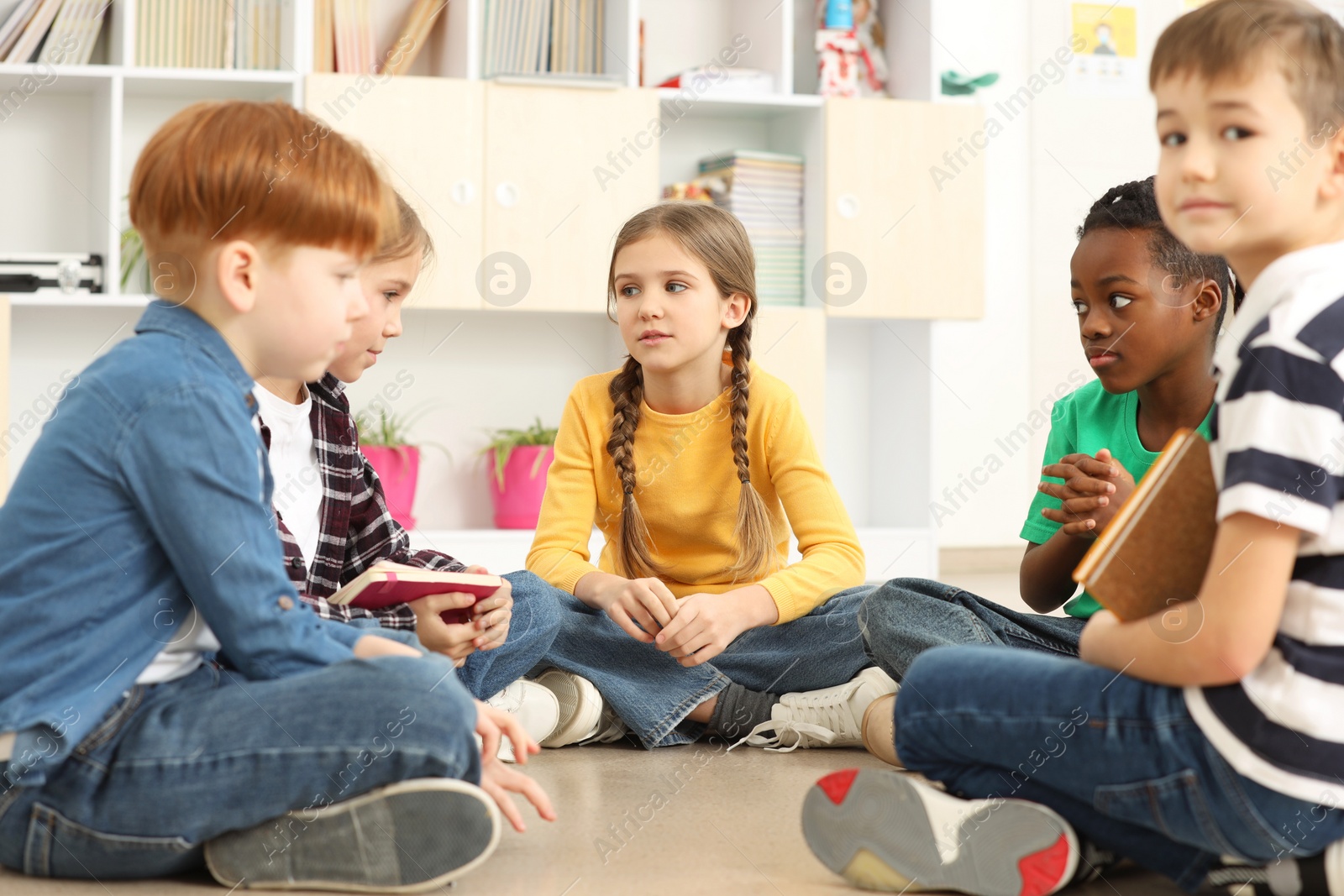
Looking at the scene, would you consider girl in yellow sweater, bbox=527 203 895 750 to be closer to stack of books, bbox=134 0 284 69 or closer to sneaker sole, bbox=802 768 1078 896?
sneaker sole, bbox=802 768 1078 896

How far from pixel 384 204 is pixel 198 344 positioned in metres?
0.18

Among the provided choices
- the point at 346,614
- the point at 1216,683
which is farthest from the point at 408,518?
the point at 1216,683

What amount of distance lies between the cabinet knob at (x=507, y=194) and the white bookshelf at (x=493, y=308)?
8 centimetres

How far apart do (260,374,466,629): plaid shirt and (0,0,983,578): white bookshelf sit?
1.28m

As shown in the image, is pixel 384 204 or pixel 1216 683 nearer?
pixel 1216 683

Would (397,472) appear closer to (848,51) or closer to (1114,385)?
(848,51)

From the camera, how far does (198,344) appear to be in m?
0.94

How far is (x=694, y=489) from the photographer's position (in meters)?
1.68

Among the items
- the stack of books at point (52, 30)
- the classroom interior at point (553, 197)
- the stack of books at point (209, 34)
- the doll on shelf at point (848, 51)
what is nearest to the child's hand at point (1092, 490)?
the classroom interior at point (553, 197)

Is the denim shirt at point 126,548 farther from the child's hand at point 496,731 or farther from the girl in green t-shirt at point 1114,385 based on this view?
the girl in green t-shirt at point 1114,385

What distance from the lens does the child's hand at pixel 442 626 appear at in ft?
4.01

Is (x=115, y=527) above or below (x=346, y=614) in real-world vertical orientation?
above

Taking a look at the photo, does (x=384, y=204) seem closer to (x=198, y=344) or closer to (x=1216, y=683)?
(x=198, y=344)

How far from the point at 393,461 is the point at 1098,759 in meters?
2.07
